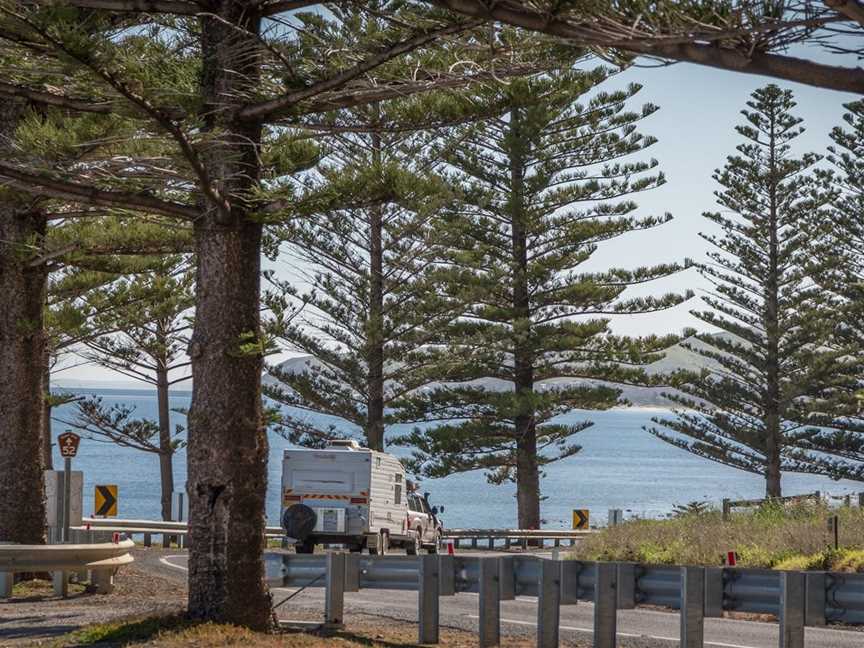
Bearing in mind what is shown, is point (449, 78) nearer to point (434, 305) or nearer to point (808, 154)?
point (434, 305)

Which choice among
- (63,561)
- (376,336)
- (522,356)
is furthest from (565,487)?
(63,561)

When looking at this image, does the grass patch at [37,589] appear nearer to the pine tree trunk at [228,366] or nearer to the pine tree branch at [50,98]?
the pine tree trunk at [228,366]

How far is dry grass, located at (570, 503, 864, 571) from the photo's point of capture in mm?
16922

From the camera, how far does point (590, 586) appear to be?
1075 cm

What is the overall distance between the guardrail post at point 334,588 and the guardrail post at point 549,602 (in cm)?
206

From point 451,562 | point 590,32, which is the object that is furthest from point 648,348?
point 590,32

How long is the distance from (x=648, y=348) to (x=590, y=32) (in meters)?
33.3

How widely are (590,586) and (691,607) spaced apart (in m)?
1.16

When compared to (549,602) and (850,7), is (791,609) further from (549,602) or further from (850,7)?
(850,7)

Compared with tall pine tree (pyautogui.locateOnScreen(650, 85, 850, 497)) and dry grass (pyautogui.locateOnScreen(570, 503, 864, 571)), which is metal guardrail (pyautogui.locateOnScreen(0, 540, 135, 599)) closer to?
dry grass (pyautogui.locateOnScreen(570, 503, 864, 571))

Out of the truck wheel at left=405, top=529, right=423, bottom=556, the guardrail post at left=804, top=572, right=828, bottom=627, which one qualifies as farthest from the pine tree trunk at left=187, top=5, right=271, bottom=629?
the truck wheel at left=405, top=529, right=423, bottom=556

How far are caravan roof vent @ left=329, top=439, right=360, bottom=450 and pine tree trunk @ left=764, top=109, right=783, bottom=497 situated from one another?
2089cm

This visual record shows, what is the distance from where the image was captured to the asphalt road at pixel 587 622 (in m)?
12.4

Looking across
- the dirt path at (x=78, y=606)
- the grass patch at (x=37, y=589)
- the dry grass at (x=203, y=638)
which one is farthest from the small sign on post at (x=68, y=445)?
the dry grass at (x=203, y=638)
